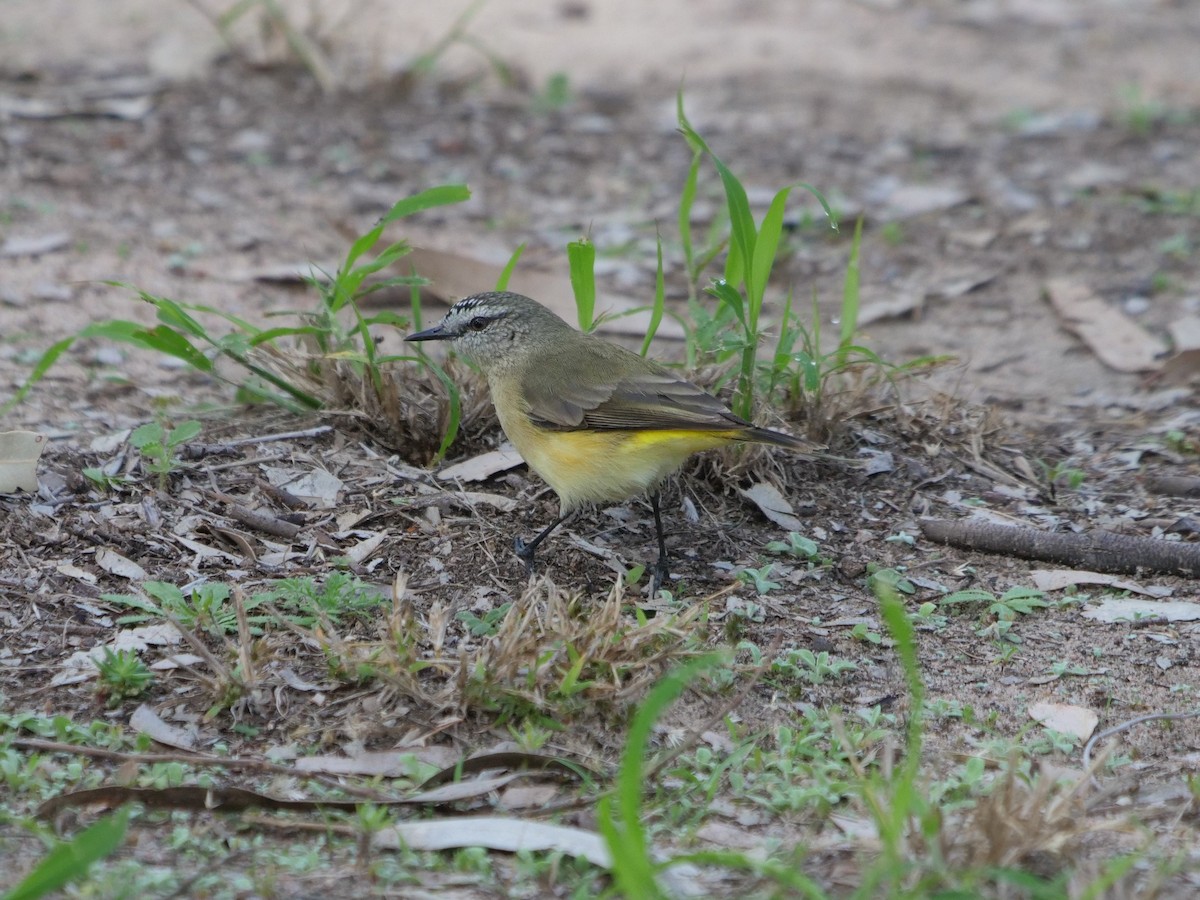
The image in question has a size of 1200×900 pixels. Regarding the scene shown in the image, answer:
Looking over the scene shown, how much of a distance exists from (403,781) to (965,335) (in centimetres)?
466

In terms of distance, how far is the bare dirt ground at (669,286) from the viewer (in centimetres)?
388

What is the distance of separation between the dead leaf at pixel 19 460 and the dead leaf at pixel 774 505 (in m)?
2.48

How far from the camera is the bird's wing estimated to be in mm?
4512

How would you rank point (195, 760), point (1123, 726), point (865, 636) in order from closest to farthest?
point (195, 760)
point (1123, 726)
point (865, 636)

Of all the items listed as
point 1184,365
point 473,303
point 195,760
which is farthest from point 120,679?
point 1184,365

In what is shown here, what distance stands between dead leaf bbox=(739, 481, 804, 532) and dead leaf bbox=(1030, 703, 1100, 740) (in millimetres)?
1303

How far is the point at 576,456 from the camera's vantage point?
4641 mm

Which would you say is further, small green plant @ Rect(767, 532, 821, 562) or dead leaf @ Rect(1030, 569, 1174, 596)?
small green plant @ Rect(767, 532, 821, 562)

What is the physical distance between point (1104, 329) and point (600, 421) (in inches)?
139

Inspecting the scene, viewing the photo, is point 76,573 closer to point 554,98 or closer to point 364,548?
point 364,548

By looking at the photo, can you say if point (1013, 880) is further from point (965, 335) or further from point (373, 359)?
point (965, 335)

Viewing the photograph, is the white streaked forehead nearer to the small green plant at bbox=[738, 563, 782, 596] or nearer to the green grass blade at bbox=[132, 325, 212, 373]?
the green grass blade at bbox=[132, 325, 212, 373]

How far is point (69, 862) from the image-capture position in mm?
2545

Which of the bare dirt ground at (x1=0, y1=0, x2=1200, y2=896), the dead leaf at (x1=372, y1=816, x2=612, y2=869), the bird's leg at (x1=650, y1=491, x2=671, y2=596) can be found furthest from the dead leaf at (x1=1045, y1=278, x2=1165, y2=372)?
the dead leaf at (x1=372, y1=816, x2=612, y2=869)
